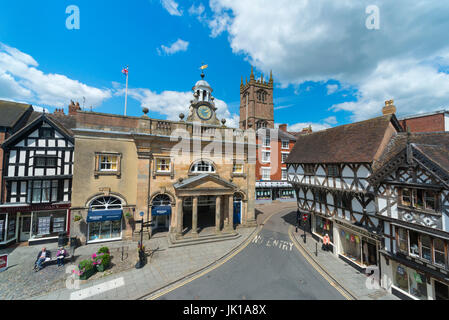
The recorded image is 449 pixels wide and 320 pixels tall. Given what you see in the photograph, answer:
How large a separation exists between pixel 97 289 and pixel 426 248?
17.0 meters

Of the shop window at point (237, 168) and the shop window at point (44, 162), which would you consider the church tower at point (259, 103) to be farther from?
the shop window at point (44, 162)

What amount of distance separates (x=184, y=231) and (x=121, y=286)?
723 cm

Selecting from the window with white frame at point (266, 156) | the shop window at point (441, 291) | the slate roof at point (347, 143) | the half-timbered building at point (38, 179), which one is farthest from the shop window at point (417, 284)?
the window with white frame at point (266, 156)

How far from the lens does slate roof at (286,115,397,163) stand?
12.6 meters

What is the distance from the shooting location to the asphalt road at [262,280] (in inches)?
361

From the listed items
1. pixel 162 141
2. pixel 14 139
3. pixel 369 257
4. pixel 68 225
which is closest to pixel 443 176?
pixel 369 257

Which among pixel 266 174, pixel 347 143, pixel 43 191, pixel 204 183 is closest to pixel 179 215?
pixel 204 183

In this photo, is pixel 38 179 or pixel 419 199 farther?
pixel 38 179

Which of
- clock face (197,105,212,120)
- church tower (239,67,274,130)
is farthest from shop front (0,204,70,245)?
church tower (239,67,274,130)

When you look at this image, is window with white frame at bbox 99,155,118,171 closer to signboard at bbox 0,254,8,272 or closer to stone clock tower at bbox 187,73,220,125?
signboard at bbox 0,254,8,272

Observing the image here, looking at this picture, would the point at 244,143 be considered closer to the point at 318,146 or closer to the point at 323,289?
the point at 318,146

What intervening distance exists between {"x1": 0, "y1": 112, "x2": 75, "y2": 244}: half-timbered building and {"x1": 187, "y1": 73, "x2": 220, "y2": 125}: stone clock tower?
11.7 m

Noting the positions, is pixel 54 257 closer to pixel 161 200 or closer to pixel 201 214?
pixel 161 200

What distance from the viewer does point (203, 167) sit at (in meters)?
18.1
